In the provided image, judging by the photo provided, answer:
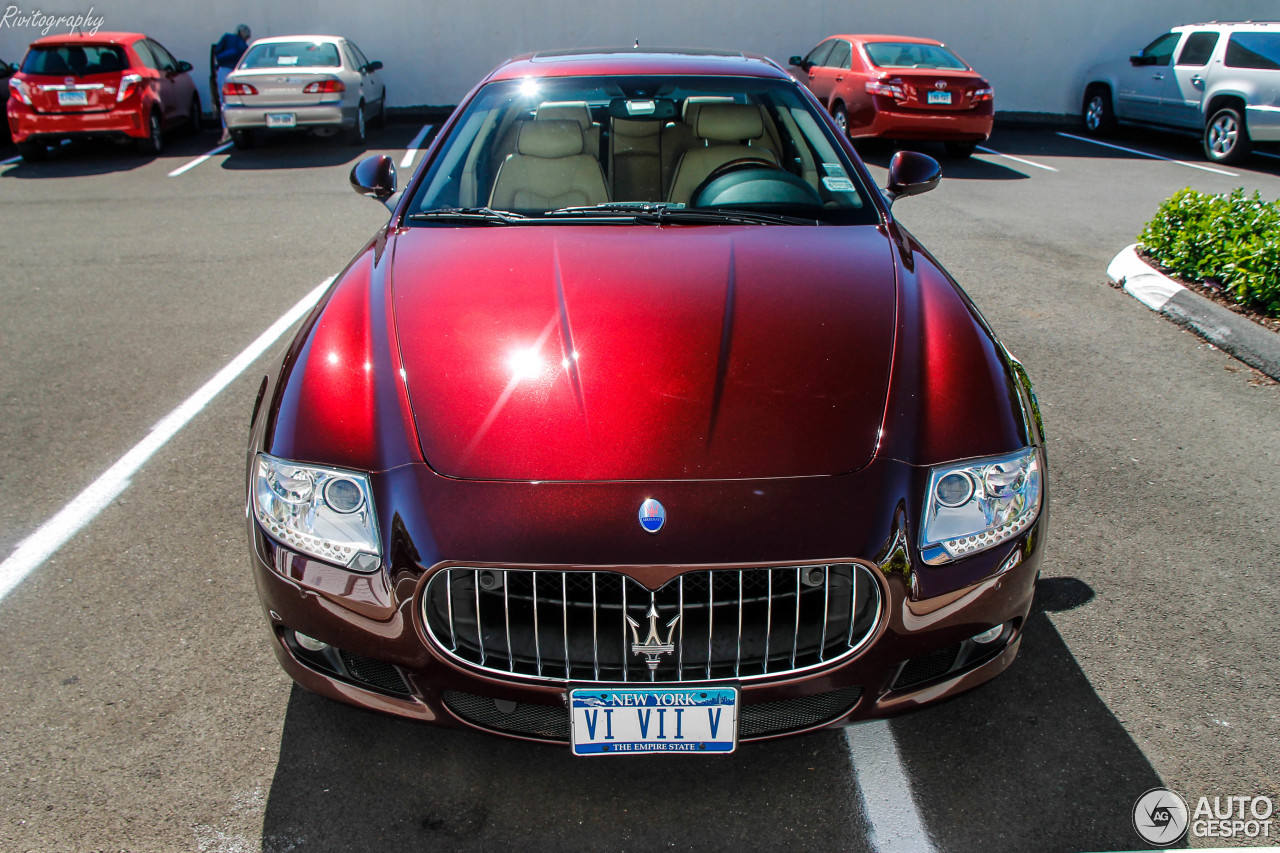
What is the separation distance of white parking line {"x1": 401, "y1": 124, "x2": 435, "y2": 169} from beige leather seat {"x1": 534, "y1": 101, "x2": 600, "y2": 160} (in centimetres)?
825

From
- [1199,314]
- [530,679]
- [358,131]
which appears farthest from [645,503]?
[358,131]

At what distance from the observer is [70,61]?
11.8 metres

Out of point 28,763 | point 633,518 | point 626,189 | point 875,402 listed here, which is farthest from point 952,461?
point 28,763

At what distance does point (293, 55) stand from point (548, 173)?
10781 mm

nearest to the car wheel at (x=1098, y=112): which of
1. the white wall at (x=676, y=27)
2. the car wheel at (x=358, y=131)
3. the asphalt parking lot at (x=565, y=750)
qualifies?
the white wall at (x=676, y=27)

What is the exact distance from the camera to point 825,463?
2010 mm

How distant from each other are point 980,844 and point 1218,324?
14.2 feet

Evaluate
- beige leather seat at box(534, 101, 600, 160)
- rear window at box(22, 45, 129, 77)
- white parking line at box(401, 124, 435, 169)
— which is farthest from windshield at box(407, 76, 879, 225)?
rear window at box(22, 45, 129, 77)

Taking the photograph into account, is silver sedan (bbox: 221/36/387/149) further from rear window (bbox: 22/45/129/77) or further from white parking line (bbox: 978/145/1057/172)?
white parking line (bbox: 978/145/1057/172)

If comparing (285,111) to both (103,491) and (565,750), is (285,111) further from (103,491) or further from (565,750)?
(565,750)

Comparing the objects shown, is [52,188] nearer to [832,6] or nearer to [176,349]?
[176,349]

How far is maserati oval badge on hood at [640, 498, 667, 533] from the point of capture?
6.14 feet

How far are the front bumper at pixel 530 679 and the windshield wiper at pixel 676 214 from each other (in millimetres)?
1362

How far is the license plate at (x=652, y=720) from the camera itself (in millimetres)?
1896
